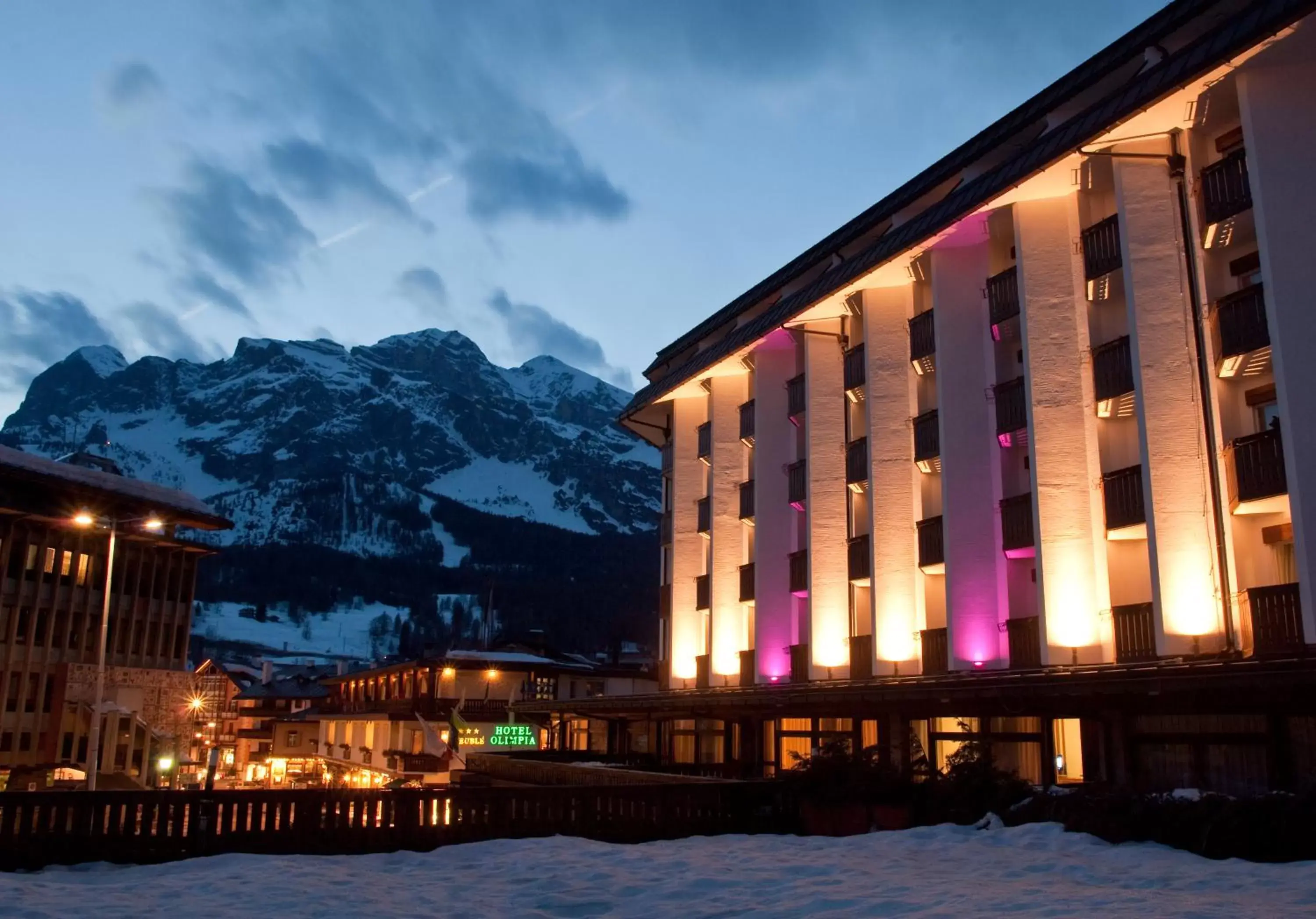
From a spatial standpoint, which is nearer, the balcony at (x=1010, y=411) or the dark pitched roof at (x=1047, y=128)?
the dark pitched roof at (x=1047, y=128)

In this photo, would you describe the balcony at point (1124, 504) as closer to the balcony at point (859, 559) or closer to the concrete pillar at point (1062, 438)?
the concrete pillar at point (1062, 438)

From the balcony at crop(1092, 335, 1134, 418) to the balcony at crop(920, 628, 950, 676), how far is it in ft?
24.9

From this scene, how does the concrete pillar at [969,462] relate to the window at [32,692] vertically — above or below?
above

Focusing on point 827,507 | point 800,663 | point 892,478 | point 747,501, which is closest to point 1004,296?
point 892,478

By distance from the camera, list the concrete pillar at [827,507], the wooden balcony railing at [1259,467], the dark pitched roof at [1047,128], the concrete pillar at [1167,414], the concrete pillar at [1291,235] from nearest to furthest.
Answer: the concrete pillar at [1291,235]
the wooden balcony railing at [1259,467]
the dark pitched roof at [1047,128]
the concrete pillar at [1167,414]
the concrete pillar at [827,507]

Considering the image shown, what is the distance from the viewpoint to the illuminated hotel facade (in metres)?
21.6

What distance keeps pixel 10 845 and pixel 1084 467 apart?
23.0 metres

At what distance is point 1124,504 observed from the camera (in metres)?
25.3

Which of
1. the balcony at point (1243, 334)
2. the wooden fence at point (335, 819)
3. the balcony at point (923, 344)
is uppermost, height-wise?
the balcony at point (923, 344)

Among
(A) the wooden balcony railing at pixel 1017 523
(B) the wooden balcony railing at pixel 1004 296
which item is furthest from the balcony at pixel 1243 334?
(B) the wooden balcony railing at pixel 1004 296

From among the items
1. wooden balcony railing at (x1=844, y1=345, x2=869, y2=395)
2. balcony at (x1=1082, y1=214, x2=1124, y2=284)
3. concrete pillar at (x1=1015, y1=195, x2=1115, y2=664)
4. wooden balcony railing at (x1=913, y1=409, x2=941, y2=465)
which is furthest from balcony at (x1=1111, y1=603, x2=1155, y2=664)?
wooden balcony railing at (x1=844, y1=345, x2=869, y2=395)

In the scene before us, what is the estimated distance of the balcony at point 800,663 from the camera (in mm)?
37469

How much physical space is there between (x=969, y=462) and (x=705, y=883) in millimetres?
19791

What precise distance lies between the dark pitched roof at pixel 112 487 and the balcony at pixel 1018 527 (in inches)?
1847
